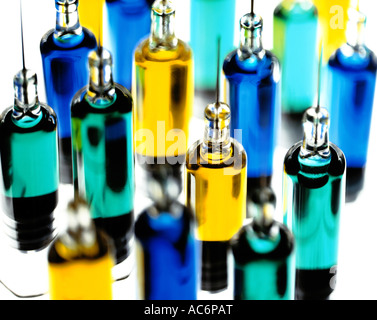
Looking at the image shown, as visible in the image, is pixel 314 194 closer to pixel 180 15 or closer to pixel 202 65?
pixel 202 65

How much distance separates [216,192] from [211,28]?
0.41m

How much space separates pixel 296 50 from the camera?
63.0 inches

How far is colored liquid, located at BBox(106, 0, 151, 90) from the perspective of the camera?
5.23ft

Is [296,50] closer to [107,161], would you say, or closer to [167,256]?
[107,161]

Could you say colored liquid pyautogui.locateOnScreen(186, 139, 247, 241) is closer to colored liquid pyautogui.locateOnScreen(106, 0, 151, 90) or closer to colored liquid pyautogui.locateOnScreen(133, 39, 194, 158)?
colored liquid pyautogui.locateOnScreen(133, 39, 194, 158)

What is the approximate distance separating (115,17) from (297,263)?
476 millimetres

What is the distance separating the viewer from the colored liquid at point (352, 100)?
4.83 ft

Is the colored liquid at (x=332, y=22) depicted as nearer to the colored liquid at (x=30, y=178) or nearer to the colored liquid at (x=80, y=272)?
the colored liquid at (x=30, y=178)

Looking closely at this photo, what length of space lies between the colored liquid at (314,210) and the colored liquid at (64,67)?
0.34m

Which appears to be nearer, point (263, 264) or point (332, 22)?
point (263, 264)

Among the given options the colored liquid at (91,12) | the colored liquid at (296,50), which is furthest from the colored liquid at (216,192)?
the colored liquid at (91,12)

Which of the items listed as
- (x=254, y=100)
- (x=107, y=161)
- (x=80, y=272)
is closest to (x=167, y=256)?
(x=80, y=272)

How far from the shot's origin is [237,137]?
1.46 metres

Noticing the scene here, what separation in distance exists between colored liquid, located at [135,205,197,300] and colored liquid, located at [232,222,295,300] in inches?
2.0
